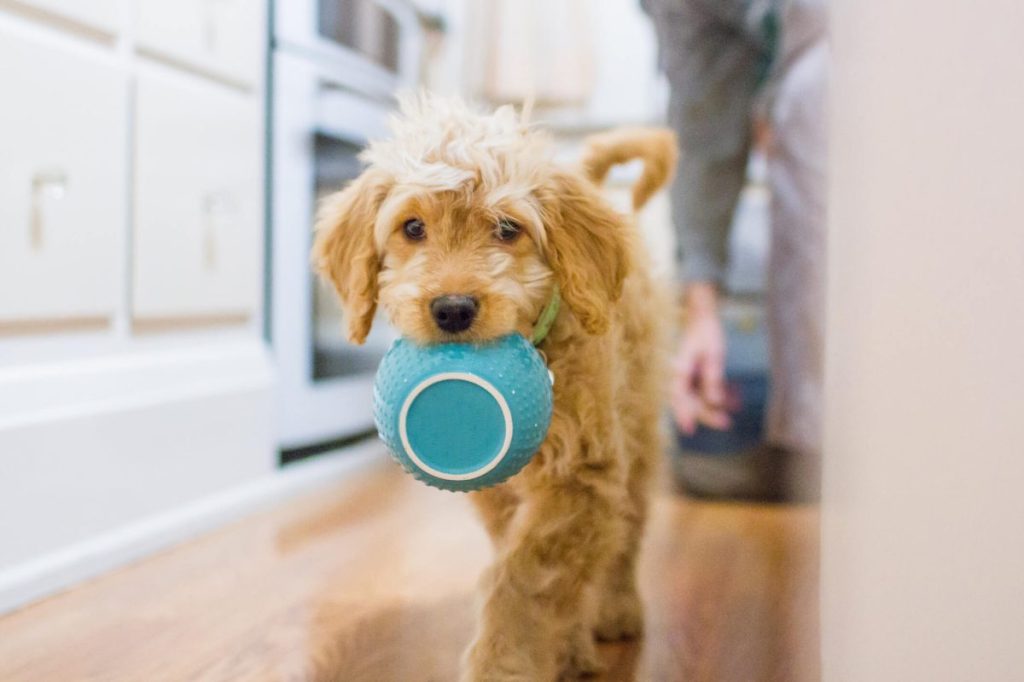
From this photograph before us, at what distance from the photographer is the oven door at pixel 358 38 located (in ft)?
8.22

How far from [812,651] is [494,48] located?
3122mm

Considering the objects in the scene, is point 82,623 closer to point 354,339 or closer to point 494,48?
point 354,339

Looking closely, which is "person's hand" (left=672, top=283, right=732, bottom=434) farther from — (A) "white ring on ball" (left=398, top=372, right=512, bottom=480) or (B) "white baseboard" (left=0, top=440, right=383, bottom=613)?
(A) "white ring on ball" (left=398, top=372, right=512, bottom=480)

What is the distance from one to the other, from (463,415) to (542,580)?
12.3 inches

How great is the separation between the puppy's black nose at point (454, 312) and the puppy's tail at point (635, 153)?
55 cm

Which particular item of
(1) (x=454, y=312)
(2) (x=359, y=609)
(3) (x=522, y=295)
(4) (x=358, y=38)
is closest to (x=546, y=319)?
(3) (x=522, y=295)

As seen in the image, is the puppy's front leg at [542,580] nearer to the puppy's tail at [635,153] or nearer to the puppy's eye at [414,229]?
the puppy's eye at [414,229]

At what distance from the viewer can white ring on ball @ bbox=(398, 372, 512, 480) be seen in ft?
3.27

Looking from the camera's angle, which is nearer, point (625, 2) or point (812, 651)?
point (812, 651)

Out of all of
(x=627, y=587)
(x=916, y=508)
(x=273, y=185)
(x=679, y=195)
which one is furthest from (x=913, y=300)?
(x=273, y=185)

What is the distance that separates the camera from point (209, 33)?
83.9 inches

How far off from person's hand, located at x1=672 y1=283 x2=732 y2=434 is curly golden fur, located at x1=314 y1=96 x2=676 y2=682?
1366 mm

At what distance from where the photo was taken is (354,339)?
131cm

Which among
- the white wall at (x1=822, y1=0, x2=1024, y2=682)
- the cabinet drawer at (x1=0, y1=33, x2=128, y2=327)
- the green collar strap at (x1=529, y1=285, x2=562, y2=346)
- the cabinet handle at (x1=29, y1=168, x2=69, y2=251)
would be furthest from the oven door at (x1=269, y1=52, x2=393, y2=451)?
the white wall at (x1=822, y1=0, x2=1024, y2=682)
